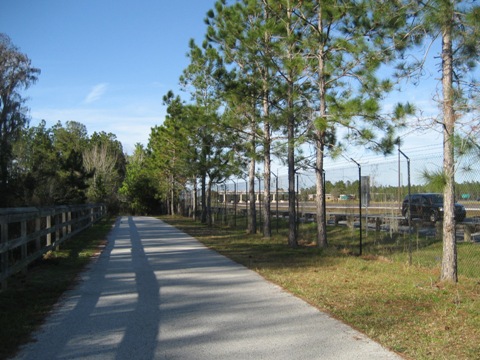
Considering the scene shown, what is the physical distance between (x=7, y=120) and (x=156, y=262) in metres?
30.7

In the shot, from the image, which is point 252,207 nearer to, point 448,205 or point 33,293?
point 448,205

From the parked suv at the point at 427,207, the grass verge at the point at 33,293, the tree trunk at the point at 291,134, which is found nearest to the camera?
the grass verge at the point at 33,293

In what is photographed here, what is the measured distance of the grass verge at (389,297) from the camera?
17.0 ft

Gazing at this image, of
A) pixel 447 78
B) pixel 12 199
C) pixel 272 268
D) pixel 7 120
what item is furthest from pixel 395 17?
pixel 7 120

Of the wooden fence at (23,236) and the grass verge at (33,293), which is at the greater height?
the wooden fence at (23,236)

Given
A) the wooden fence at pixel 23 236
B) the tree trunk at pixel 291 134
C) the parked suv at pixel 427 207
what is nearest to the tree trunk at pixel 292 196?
the tree trunk at pixel 291 134

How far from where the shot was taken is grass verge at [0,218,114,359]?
548 cm

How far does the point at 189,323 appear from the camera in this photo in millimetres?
5984

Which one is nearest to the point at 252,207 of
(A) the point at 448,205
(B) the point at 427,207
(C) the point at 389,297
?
(B) the point at 427,207

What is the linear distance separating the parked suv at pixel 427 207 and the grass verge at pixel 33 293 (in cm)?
855

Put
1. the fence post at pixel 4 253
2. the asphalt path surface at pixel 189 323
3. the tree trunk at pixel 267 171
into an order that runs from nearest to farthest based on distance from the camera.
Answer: the asphalt path surface at pixel 189 323
the fence post at pixel 4 253
the tree trunk at pixel 267 171

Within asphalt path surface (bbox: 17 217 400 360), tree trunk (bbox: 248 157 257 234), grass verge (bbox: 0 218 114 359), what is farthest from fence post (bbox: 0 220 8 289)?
tree trunk (bbox: 248 157 257 234)

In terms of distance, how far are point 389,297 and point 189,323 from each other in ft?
10.6

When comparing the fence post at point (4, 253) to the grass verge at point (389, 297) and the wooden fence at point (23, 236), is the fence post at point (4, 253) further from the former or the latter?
the grass verge at point (389, 297)
